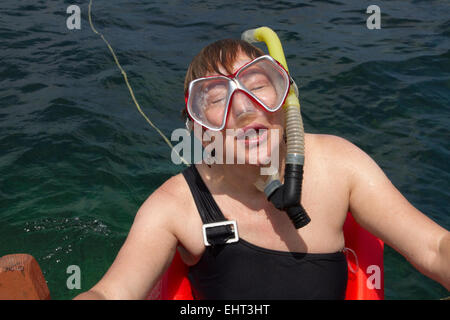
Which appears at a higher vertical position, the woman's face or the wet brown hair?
the wet brown hair

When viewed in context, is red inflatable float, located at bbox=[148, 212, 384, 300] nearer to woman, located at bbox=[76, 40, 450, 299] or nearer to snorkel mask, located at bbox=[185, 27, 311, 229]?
woman, located at bbox=[76, 40, 450, 299]

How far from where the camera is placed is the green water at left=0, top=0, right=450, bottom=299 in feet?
10.8

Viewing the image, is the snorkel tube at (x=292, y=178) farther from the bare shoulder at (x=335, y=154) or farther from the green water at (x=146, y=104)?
the green water at (x=146, y=104)

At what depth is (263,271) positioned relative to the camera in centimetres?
184

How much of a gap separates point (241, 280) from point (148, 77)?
12.7ft

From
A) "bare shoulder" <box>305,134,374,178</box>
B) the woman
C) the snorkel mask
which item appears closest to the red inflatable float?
the woman

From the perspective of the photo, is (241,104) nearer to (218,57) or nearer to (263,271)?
(218,57)

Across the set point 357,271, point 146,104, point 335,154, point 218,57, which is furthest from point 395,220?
point 146,104

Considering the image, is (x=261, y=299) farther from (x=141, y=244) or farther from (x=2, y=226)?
(x=2, y=226)

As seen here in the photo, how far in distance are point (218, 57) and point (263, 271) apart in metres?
0.82

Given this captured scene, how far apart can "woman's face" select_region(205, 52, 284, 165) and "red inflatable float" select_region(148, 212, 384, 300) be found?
648mm

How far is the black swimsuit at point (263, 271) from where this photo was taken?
1.83m
